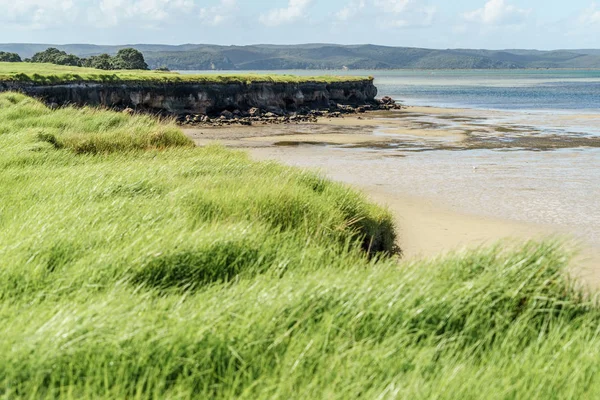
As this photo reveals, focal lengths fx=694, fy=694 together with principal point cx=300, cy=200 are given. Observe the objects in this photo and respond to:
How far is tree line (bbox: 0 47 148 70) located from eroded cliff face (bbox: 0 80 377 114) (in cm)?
3329

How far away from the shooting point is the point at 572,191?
18.2m

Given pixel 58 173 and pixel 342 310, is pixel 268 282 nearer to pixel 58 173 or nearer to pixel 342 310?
pixel 342 310

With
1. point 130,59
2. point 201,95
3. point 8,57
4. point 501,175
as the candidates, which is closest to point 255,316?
point 501,175

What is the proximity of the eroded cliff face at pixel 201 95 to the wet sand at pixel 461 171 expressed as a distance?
23.6ft

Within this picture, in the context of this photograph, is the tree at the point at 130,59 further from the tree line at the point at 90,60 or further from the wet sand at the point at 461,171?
the wet sand at the point at 461,171

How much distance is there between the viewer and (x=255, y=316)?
4426mm

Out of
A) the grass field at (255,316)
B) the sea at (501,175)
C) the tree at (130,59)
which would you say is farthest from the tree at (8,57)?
the grass field at (255,316)

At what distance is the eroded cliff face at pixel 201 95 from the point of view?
4156 cm

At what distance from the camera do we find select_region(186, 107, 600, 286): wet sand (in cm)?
1378

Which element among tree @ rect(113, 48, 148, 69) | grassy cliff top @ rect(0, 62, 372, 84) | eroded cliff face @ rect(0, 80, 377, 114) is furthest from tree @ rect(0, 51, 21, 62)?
eroded cliff face @ rect(0, 80, 377, 114)

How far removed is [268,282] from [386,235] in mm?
6205

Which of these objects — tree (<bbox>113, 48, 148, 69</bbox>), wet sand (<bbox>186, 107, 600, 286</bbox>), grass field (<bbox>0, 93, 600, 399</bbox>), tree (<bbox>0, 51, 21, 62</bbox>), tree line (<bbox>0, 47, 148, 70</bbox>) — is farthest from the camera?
tree (<bbox>113, 48, 148, 69</bbox>)

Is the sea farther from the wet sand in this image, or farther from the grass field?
the grass field

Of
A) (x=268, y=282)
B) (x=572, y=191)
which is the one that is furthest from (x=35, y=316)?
(x=572, y=191)
